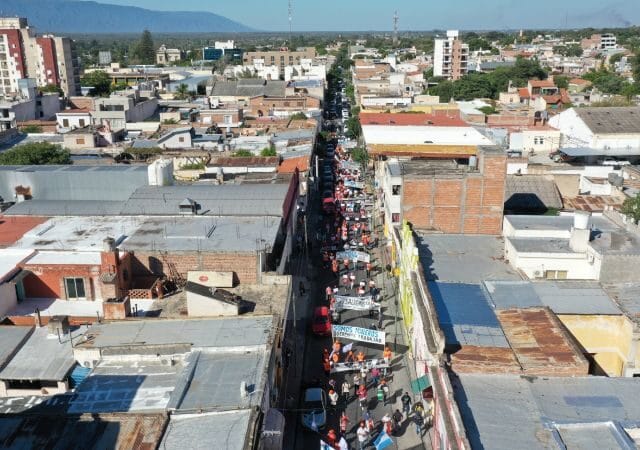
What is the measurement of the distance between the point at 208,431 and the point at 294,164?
3238 cm

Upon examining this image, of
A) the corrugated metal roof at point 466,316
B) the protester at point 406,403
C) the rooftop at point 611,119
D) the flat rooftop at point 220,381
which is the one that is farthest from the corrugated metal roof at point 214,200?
the rooftop at point 611,119

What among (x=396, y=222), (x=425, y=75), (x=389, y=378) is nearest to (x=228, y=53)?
(x=425, y=75)

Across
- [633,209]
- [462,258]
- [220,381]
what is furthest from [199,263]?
[633,209]

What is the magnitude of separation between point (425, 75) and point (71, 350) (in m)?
117

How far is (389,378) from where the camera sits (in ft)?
74.3

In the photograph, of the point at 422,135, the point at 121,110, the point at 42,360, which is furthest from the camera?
the point at 121,110

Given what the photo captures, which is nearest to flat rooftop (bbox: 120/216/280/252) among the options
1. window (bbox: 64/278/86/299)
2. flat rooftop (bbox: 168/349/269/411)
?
window (bbox: 64/278/86/299)

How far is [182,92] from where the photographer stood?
94938mm

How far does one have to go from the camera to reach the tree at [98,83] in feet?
349

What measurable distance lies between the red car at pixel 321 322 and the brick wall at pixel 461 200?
6.94 meters

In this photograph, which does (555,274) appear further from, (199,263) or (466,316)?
(199,263)

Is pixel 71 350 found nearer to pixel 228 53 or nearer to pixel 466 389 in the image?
pixel 466 389

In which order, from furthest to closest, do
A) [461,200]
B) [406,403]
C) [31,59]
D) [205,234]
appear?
[31,59] → [461,200] → [205,234] → [406,403]

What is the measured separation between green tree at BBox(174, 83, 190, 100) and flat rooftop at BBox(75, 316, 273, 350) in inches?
2934
